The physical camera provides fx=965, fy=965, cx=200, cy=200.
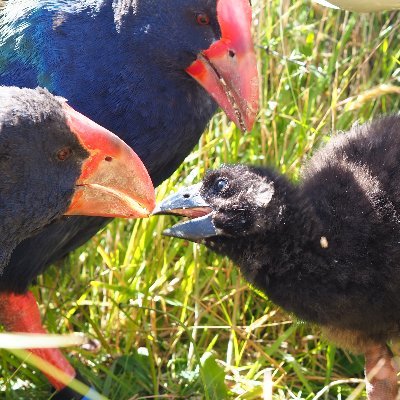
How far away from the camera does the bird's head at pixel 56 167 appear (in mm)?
2389

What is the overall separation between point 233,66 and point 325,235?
1.98 feet

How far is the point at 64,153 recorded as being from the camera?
2.50 m

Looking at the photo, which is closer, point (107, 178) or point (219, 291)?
point (107, 178)

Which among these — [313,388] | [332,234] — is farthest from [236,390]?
[332,234]

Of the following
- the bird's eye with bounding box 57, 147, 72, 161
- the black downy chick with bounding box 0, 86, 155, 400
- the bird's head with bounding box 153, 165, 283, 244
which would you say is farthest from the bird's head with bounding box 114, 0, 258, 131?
the bird's eye with bounding box 57, 147, 72, 161

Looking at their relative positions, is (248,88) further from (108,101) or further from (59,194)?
(59,194)

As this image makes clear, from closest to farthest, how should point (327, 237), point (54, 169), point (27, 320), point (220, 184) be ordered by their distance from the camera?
1. point (54, 169)
2. point (327, 237)
3. point (220, 184)
4. point (27, 320)

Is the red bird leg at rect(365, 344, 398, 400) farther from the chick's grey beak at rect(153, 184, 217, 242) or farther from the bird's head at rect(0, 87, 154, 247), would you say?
the bird's head at rect(0, 87, 154, 247)

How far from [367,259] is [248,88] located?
2.13ft

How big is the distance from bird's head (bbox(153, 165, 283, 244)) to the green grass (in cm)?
44

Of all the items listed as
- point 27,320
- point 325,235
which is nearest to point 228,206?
point 325,235

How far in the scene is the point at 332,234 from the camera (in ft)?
9.63

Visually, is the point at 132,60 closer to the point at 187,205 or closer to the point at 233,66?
the point at 233,66

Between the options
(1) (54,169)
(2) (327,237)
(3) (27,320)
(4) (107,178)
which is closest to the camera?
(1) (54,169)
